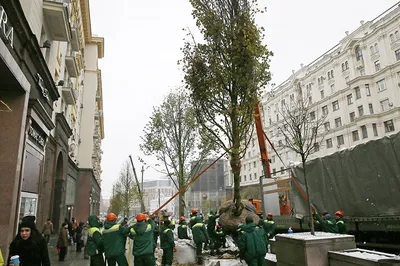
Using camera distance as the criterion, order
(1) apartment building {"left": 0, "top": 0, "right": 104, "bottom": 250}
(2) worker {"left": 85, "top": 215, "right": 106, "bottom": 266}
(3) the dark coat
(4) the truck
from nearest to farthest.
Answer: (3) the dark coat
(2) worker {"left": 85, "top": 215, "right": 106, "bottom": 266}
(1) apartment building {"left": 0, "top": 0, "right": 104, "bottom": 250}
(4) the truck

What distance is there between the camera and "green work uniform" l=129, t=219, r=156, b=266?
23.3 feet

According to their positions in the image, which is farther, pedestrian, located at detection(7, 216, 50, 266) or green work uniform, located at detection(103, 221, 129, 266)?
green work uniform, located at detection(103, 221, 129, 266)

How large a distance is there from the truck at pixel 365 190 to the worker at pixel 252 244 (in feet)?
12.2

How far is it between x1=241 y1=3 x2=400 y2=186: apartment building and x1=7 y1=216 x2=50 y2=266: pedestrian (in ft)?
85.5

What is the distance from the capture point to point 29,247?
15.1 ft

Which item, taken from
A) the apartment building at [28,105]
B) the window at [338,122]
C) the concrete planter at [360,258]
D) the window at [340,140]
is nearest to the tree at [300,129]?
the concrete planter at [360,258]

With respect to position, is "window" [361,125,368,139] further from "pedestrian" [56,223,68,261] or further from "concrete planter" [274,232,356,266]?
"pedestrian" [56,223,68,261]

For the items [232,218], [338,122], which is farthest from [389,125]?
[232,218]

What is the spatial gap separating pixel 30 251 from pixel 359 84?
4036 cm

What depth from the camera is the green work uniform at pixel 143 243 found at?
7102 mm

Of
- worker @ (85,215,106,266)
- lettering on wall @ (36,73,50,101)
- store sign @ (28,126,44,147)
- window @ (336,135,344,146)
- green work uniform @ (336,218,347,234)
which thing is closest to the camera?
worker @ (85,215,106,266)

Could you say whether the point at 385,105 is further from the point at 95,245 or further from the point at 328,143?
the point at 95,245

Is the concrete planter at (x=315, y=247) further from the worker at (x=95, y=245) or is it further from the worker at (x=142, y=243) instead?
the worker at (x=95, y=245)

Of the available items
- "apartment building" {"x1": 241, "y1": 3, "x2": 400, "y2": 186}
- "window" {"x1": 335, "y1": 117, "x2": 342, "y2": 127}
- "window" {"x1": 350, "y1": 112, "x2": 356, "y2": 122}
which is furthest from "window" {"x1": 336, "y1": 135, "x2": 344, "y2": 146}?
"window" {"x1": 350, "y1": 112, "x2": 356, "y2": 122}
